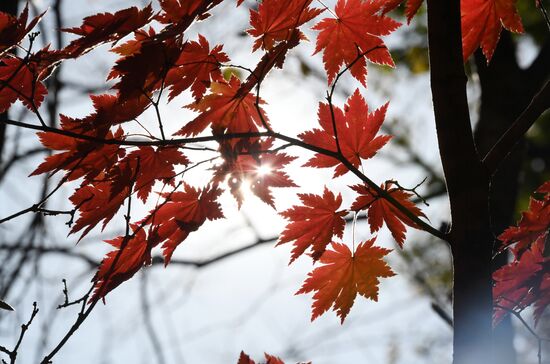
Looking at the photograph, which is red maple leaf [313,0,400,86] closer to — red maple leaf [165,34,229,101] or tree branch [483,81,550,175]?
red maple leaf [165,34,229,101]

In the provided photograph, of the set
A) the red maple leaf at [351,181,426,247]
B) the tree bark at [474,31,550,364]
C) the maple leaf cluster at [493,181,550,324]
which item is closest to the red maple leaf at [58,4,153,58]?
the red maple leaf at [351,181,426,247]

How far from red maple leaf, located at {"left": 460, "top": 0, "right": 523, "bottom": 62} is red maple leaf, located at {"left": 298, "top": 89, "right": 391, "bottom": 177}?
263mm

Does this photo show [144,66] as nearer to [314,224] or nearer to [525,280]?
[314,224]

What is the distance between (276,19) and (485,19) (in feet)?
1.59

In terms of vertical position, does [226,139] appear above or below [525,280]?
above

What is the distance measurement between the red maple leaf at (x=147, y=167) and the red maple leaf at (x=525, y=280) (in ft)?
2.60

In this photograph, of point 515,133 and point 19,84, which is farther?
point 19,84

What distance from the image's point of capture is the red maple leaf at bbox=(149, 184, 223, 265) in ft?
4.01

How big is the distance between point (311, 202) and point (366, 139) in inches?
7.7

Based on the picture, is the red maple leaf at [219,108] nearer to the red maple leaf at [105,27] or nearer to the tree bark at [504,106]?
the red maple leaf at [105,27]

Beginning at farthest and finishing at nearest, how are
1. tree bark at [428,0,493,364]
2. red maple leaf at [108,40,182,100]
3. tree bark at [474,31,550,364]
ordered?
tree bark at [474,31,550,364] < red maple leaf at [108,40,182,100] < tree bark at [428,0,493,364]

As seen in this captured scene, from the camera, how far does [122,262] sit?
3.97 feet

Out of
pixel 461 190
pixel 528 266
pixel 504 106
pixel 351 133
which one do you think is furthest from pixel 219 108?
pixel 504 106

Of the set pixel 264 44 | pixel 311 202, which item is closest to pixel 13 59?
pixel 264 44
